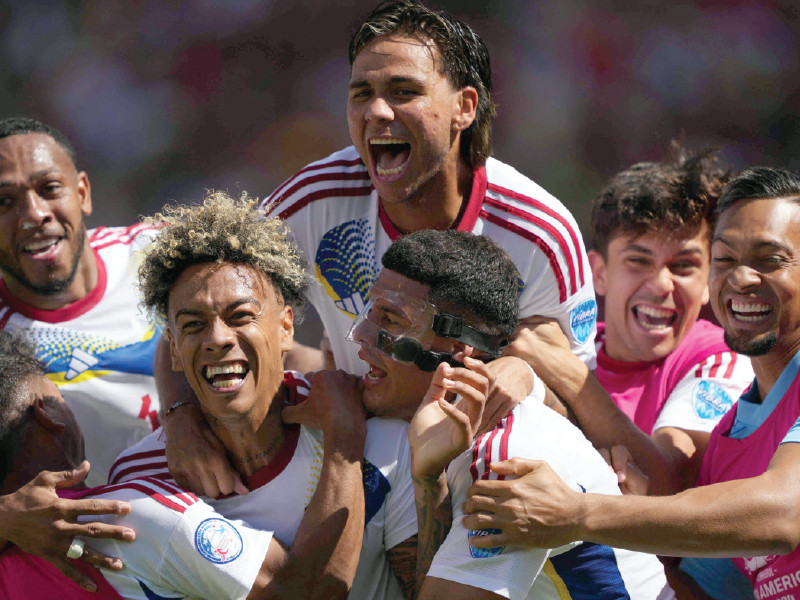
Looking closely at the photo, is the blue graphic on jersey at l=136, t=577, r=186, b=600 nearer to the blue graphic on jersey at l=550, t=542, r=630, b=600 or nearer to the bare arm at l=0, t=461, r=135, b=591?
the bare arm at l=0, t=461, r=135, b=591

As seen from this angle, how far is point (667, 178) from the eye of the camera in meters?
4.64

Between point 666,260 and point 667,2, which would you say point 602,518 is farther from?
point 667,2

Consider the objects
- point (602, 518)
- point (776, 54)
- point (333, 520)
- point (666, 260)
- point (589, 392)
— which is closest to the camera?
point (602, 518)

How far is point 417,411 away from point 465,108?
1.56m

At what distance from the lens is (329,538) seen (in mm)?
2986

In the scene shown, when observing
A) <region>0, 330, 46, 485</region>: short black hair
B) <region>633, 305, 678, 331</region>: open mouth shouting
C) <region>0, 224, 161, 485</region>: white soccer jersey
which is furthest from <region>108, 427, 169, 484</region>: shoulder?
<region>633, 305, 678, 331</region>: open mouth shouting

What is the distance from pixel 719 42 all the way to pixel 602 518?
21.6ft

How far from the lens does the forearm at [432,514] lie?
2.88 m

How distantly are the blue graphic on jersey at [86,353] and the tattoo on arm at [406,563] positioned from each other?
1.97 meters

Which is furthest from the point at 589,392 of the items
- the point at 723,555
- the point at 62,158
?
the point at 62,158

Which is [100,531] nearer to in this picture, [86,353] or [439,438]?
[439,438]

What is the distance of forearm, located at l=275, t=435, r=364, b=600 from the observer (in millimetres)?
2961

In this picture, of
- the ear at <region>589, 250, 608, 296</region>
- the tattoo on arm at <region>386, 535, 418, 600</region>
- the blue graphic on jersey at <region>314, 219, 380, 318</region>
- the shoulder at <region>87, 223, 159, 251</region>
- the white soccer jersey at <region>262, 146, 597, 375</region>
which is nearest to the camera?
the tattoo on arm at <region>386, 535, 418, 600</region>

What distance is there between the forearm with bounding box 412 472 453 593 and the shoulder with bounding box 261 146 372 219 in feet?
4.95
